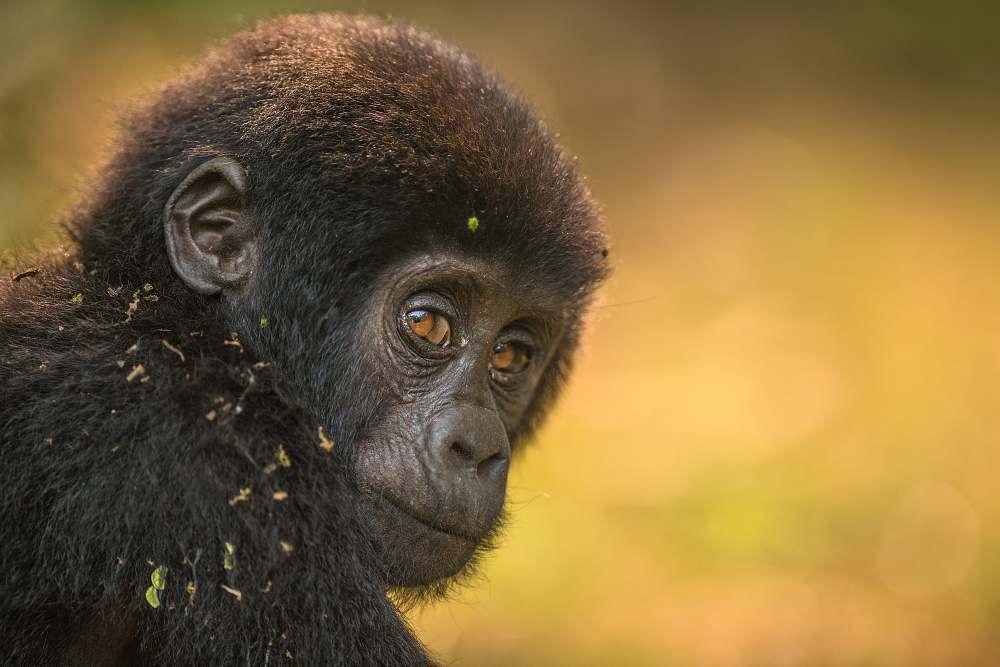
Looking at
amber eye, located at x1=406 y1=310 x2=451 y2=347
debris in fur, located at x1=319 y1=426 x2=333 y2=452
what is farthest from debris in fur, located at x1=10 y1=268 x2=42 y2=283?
amber eye, located at x1=406 y1=310 x2=451 y2=347

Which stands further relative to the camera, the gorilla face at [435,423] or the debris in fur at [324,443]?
the gorilla face at [435,423]

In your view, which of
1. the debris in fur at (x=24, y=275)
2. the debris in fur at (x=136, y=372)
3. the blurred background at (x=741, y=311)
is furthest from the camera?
the blurred background at (x=741, y=311)

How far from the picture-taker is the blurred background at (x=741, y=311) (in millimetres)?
6578

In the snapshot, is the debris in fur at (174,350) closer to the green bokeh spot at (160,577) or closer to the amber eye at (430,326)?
the green bokeh spot at (160,577)

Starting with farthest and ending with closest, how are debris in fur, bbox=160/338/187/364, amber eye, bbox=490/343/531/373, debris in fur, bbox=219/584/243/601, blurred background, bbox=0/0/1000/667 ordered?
blurred background, bbox=0/0/1000/667
amber eye, bbox=490/343/531/373
debris in fur, bbox=160/338/187/364
debris in fur, bbox=219/584/243/601

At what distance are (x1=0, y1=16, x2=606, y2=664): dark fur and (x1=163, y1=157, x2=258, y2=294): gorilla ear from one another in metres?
0.06

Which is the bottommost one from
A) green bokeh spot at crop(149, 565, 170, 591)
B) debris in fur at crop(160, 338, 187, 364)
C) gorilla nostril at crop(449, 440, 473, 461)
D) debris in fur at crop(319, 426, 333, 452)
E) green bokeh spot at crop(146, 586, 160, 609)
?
green bokeh spot at crop(146, 586, 160, 609)

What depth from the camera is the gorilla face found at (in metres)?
3.88

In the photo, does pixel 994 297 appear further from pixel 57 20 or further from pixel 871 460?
pixel 57 20

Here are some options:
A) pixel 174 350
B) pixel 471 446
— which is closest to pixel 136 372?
pixel 174 350

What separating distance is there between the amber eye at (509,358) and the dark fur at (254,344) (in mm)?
267

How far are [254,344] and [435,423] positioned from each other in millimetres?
661

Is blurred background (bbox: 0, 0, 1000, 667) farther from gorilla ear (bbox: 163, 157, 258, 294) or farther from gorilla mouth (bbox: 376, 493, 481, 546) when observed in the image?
gorilla mouth (bbox: 376, 493, 481, 546)

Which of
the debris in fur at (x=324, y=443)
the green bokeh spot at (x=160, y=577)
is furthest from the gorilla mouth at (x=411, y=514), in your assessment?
the green bokeh spot at (x=160, y=577)
